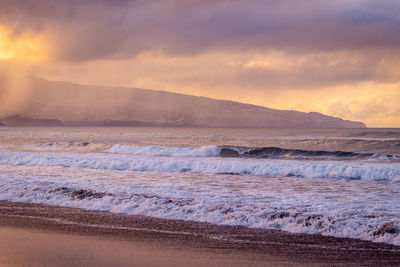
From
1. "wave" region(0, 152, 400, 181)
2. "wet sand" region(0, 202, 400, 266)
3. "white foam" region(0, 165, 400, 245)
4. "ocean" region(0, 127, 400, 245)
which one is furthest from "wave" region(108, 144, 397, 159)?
"wet sand" region(0, 202, 400, 266)

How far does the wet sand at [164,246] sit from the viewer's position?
5.83 metres

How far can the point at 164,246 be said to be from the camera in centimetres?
664

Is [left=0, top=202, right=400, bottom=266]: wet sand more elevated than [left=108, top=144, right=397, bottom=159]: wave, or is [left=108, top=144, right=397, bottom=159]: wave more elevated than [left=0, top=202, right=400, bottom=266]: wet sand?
[left=108, top=144, right=397, bottom=159]: wave

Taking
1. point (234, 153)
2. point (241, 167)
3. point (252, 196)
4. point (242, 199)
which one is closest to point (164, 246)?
point (242, 199)

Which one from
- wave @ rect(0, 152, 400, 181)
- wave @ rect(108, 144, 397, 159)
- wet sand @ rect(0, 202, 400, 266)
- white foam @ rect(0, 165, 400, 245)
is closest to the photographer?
wet sand @ rect(0, 202, 400, 266)

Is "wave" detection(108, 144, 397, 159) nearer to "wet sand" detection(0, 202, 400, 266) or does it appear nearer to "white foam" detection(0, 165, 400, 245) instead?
"white foam" detection(0, 165, 400, 245)

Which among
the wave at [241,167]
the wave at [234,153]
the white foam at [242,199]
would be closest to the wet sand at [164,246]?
the white foam at [242,199]

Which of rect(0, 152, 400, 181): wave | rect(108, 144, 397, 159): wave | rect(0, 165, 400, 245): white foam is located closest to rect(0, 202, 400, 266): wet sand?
rect(0, 165, 400, 245): white foam

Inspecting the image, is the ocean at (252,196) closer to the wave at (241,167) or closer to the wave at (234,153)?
the wave at (241,167)

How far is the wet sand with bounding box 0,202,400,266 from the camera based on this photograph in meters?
5.83

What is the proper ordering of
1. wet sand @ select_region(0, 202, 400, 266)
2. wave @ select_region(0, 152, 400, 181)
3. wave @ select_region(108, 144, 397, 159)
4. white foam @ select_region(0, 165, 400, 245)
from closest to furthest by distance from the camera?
1. wet sand @ select_region(0, 202, 400, 266)
2. white foam @ select_region(0, 165, 400, 245)
3. wave @ select_region(0, 152, 400, 181)
4. wave @ select_region(108, 144, 397, 159)

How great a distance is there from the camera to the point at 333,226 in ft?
25.8

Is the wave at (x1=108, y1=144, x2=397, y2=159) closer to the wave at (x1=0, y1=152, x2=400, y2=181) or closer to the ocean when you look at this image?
the wave at (x1=0, y1=152, x2=400, y2=181)

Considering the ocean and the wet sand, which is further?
the ocean
